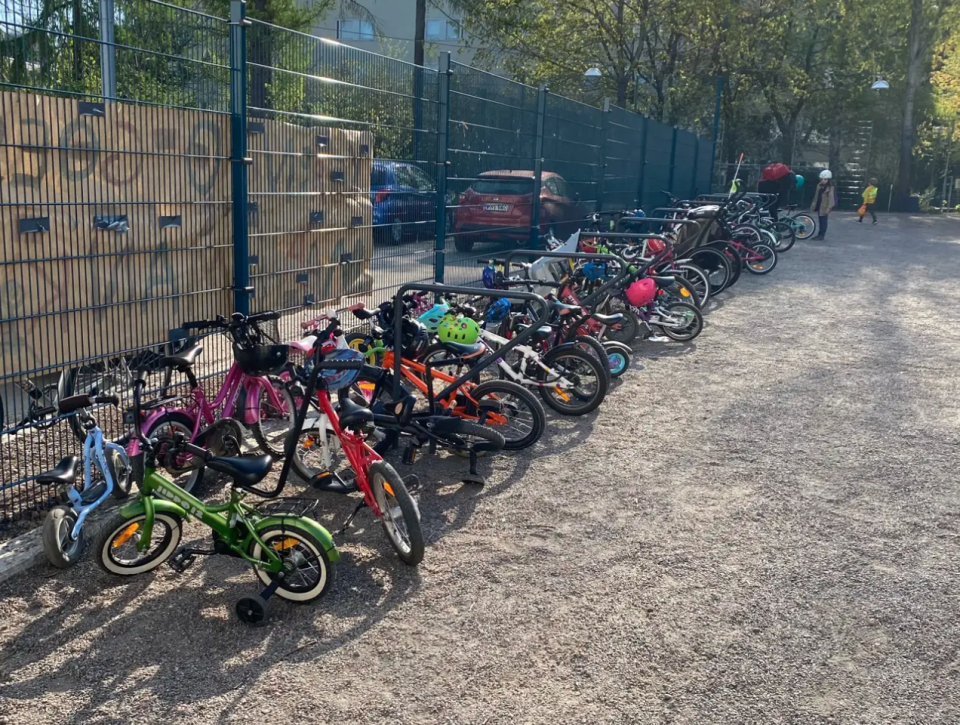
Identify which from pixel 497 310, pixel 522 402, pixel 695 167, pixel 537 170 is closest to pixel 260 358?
pixel 522 402

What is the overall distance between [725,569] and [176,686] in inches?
88.5

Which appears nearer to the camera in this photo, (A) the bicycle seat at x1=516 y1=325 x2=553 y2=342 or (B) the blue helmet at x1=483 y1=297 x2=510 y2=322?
(A) the bicycle seat at x1=516 y1=325 x2=553 y2=342

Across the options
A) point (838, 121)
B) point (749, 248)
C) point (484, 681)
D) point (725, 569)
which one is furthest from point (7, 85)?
point (838, 121)

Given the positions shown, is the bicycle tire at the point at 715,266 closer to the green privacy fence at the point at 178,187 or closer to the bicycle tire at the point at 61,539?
the green privacy fence at the point at 178,187

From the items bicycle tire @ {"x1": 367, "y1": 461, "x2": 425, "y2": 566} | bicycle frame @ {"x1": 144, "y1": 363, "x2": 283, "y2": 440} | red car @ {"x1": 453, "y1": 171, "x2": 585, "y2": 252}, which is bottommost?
bicycle tire @ {"x1": 367, "y1": 461, "x2": 425, "y2": 566}

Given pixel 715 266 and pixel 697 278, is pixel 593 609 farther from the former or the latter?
pixel 715 266

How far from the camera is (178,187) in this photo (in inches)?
214

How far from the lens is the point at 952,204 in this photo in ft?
126

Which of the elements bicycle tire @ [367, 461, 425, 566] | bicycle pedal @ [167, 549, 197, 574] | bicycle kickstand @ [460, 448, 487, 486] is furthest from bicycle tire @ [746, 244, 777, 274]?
bicycle pedal @ [167, 549, 197, 574]

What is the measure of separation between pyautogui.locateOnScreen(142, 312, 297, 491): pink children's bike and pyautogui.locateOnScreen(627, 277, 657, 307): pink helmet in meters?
3.90

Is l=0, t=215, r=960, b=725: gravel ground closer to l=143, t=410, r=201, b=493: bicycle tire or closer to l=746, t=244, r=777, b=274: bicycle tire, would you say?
l=143, t=410, r=201, b=493: bicycle tire

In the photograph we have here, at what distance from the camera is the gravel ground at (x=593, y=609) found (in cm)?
308

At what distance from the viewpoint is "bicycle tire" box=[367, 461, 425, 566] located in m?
3.90

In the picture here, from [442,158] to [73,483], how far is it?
16.7ft
